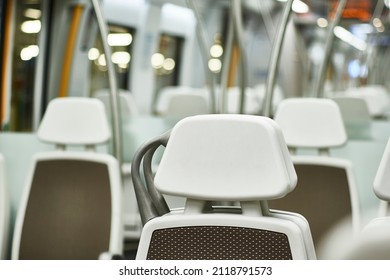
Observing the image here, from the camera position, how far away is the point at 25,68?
2969mm

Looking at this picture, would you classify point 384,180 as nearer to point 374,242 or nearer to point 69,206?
point 374,242

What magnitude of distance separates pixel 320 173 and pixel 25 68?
1.20 m

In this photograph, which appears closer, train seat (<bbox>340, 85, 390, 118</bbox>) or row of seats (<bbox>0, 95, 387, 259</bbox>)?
row of seats (<bbox>0, 95, 387, 259</bbox>)

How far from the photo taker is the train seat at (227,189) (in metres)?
1.62

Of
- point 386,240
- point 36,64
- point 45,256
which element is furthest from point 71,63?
point 386,240

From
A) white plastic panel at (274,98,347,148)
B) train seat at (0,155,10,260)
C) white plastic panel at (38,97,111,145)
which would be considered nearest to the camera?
white plastic panel at (274,98,347,148)

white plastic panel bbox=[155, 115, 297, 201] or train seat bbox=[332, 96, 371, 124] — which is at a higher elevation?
white plastic panel bbox=[155, 115, 297, 201]

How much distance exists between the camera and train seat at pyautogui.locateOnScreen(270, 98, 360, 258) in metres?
2.31

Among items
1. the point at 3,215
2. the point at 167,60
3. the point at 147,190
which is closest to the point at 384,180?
the point at 147,190

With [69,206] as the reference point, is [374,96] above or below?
above

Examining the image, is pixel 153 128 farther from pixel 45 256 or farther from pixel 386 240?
pixel 386 240

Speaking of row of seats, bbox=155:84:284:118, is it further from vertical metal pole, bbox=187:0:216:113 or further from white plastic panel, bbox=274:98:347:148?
white plastic panel, bbox=274:98:347:148

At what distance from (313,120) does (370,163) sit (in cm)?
33

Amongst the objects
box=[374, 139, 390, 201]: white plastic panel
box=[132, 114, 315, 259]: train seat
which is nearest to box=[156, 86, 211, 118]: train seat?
box=[132, 114, 315, 259]: train seat
